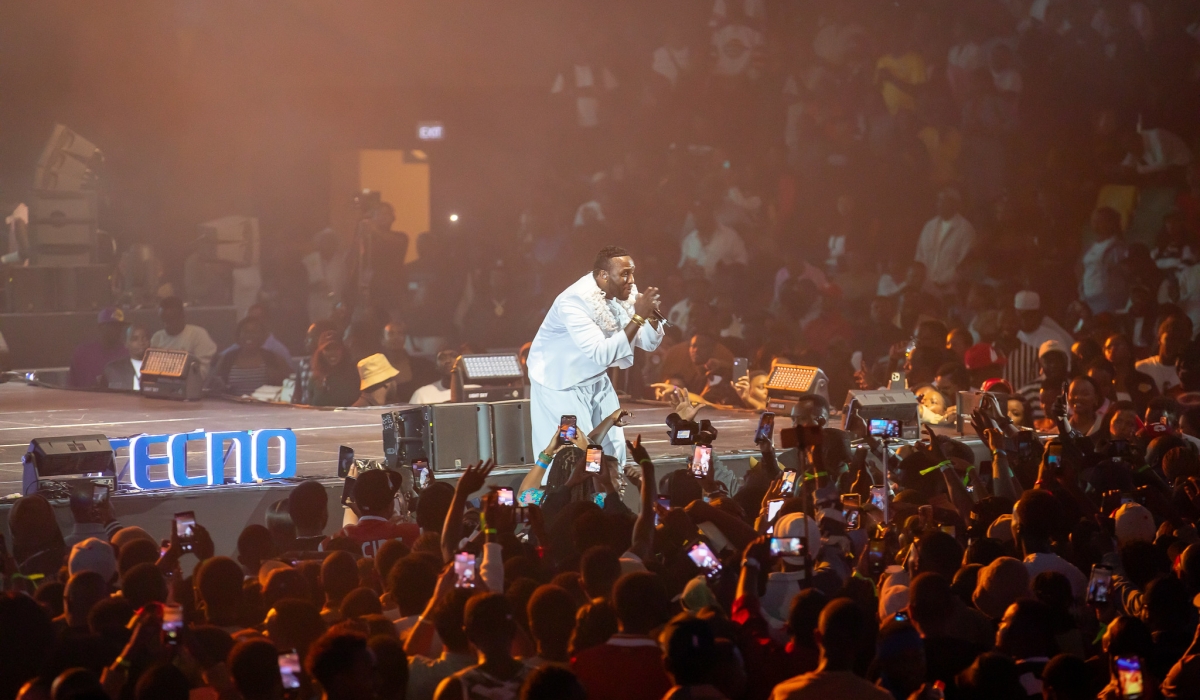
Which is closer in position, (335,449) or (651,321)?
(651,321)

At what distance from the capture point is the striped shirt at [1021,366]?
1151 centimetres

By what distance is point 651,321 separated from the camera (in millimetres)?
8039

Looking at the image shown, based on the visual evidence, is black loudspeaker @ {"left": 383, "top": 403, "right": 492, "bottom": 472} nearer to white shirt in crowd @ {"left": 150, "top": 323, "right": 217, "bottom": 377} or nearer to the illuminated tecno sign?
the illuminated tecno sign

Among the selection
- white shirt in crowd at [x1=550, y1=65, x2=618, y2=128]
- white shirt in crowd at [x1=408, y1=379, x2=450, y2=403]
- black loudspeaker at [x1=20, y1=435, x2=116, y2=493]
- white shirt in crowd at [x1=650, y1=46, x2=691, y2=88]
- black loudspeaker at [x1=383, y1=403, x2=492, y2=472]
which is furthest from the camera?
white shirt in crowd at [x1=550, y1=65, x2=618, y2=128]

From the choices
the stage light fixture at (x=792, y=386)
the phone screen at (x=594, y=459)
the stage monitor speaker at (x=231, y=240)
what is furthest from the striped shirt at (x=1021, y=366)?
the stage monitor speaker at (x=231, y=240)

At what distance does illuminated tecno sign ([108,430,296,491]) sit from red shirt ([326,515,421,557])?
1.94 metres

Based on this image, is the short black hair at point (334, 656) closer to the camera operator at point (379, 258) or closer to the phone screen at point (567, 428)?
the phone screen at point (567, 428)

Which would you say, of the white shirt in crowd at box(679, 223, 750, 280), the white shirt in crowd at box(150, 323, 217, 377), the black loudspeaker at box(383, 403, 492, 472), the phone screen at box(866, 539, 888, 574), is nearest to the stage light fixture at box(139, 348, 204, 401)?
the white shirt in crowd at box(150, 323, 217, 377)

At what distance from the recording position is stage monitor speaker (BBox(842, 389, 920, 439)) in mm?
8570

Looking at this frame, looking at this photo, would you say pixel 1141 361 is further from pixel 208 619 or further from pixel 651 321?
pixel 208 619

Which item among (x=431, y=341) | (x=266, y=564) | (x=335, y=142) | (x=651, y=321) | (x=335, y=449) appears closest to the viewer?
(x=266, y=564)

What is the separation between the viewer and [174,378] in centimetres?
1224

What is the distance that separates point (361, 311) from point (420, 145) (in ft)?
12.3

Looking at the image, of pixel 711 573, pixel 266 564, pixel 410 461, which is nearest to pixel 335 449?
pixel 410 461
